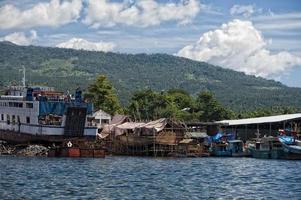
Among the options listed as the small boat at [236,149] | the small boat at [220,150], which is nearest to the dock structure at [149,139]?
the small boat at [220,150]

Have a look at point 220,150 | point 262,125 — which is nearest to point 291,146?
point 220,150

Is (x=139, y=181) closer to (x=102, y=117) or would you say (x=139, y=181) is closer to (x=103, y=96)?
(x=102, y=117)

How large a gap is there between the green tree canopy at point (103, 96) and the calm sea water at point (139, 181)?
61853 millimetres

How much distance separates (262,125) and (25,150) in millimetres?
Result: 61651

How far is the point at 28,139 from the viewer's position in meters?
101

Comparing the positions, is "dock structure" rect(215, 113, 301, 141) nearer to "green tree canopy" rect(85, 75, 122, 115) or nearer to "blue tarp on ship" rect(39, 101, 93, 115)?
"green tree canopy" rect(85, 75, 122, 115)

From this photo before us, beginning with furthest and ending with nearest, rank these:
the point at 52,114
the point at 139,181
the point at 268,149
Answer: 1. the point at 268,149
2. the point at 52,114
3. the point at 139,181

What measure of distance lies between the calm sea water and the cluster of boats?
19630 millimetres

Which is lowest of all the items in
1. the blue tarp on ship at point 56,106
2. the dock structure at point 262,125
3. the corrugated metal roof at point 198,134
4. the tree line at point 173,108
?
the corrugated metal roof at point 198,134

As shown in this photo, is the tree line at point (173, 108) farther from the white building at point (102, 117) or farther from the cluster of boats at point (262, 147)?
the cluster of boats at point (262, 147)

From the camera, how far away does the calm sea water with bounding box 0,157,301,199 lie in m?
50.1

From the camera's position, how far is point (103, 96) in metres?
149

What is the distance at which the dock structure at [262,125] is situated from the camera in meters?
129

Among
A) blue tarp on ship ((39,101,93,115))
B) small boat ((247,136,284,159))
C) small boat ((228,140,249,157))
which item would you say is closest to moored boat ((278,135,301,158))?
small boat ((247,136,284,159))
